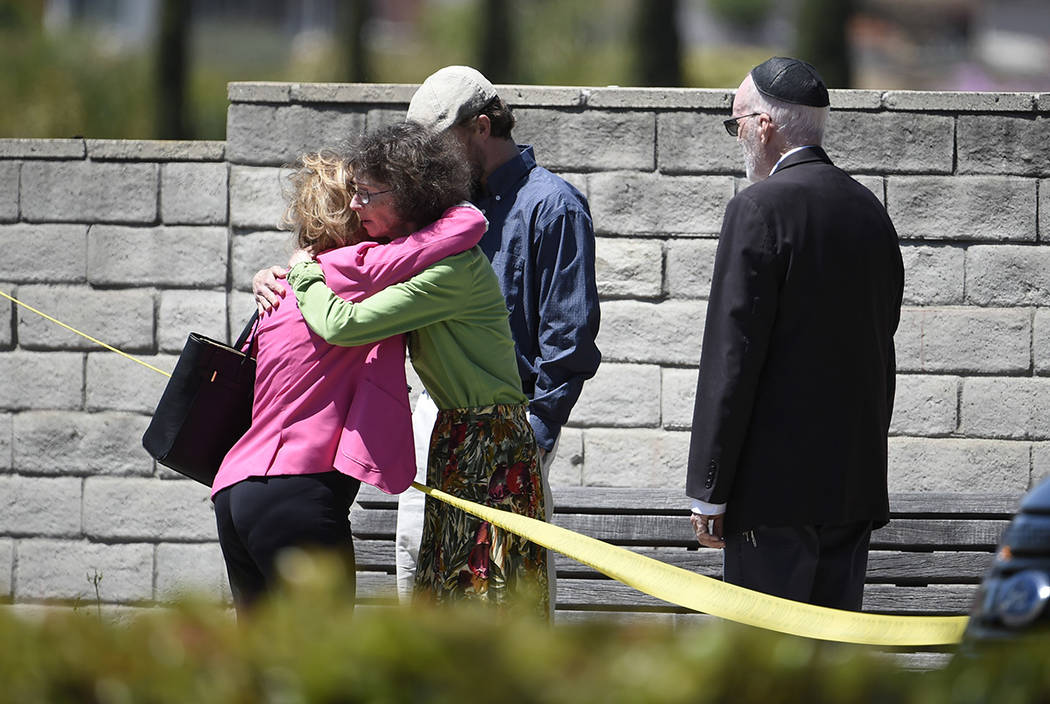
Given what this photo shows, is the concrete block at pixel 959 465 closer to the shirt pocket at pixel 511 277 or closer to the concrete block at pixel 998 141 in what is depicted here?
the concrete block at pixel 998 141

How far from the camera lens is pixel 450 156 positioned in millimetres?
Result: 3260

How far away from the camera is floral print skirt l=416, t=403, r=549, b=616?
316 centimetres

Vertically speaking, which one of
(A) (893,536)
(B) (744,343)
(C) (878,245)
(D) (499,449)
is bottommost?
(A) (893,536)

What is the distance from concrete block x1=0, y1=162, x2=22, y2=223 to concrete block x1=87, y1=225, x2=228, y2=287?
14.5 inches

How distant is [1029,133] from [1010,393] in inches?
40.7

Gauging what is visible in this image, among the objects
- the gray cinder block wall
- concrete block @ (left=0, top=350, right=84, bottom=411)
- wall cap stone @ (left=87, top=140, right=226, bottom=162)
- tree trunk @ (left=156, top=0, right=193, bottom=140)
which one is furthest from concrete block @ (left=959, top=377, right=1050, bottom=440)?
tree trunk @ (left=156, top=0, right=193, bottom=140)

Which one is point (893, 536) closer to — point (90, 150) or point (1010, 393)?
point (1010, 393)

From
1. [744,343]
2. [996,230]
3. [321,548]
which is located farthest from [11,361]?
[996,230]

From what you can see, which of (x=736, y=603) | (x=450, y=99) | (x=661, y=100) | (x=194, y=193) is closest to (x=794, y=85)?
(x=450, y=99)

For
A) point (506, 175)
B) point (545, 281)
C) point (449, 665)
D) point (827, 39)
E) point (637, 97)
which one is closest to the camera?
point (449, 665)

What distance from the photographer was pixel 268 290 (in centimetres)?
327

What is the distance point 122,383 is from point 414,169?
2574 mm

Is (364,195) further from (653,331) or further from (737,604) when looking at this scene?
(653,331)

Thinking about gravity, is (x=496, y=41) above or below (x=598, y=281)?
above
